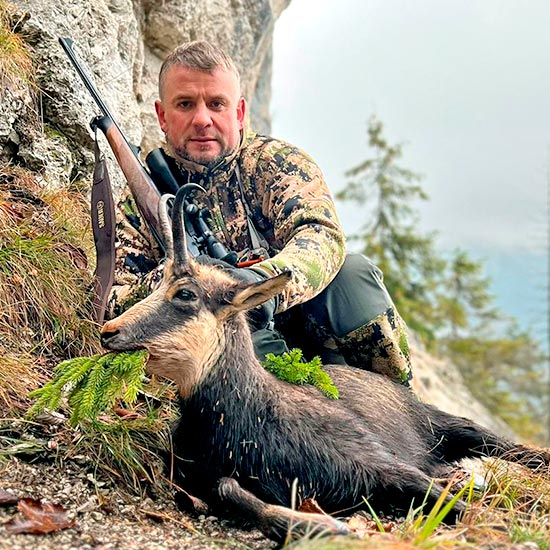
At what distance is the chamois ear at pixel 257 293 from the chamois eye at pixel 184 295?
0.67 feet

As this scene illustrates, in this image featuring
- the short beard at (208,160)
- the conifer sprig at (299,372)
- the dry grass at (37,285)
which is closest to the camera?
the conifer sprig at (299,372)

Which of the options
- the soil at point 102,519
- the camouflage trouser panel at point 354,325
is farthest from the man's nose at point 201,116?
the soil at point 102,519

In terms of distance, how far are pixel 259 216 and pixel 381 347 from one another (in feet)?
4.17

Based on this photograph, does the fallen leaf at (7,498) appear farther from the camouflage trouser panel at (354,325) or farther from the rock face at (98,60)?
the rock face at (98,60)

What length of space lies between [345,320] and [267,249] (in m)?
0.76

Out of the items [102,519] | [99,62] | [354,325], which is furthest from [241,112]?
[102,519]

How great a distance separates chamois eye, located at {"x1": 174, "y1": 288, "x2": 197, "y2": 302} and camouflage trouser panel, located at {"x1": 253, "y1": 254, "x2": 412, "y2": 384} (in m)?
1.19

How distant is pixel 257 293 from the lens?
3.33 metres

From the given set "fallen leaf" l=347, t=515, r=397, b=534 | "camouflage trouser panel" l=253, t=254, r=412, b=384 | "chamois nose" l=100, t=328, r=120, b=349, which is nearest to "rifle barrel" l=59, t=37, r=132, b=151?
"camouflage trouser panel" l=253, t=254, r=412, b=384

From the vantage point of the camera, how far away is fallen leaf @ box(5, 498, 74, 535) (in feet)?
8.93

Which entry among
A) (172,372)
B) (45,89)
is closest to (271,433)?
(172,372)

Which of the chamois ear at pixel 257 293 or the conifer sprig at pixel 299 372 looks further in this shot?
the conifer sprig at pixel 299 372

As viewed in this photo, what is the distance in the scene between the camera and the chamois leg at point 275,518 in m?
2.76

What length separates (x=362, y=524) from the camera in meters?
3.21
